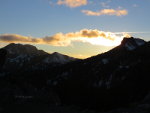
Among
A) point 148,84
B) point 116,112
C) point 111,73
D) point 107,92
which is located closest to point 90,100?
point 107,92

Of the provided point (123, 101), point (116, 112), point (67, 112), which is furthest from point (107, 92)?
point (116, 112)

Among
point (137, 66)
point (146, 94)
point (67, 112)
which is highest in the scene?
point (137, 66)

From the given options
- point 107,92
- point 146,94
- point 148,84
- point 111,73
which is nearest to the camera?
point 146,94

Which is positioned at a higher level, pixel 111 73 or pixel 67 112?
pixel 111 73

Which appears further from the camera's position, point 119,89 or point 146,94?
point 119,89

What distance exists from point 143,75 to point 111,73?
26699mm

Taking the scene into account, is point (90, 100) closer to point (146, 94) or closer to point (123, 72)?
point (123, 72)

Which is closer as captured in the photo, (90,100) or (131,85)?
(131,85)

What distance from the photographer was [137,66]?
18725 cm

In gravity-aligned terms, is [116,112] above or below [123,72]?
below

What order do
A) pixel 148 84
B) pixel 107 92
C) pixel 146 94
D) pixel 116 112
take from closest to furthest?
1. pixel 116 112
2. pixel 146 94
3. pixel 148 84
4. pixel 107 92

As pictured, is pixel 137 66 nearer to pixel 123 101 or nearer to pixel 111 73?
pixel 111 73

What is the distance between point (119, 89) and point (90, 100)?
66.0ft

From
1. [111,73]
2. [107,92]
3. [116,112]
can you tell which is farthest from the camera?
[111,73]
